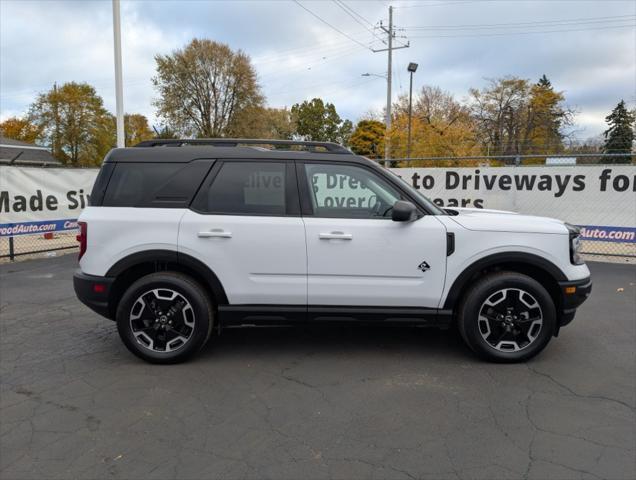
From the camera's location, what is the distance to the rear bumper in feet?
12.7

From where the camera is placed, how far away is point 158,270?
4.01m

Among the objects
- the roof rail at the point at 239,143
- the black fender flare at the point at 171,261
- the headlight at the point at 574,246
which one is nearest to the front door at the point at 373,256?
the roof rail at the point at 239,143

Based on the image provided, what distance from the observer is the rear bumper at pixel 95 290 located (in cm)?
387

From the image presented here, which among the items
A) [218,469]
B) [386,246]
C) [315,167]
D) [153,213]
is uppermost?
[315,167]

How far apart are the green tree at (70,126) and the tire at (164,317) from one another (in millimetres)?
53594

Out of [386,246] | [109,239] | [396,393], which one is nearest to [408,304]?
[386,246]

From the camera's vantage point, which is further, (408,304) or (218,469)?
(408,304)

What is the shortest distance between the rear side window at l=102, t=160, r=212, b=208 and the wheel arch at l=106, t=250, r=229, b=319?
1.47ft

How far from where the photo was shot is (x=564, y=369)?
3.84m

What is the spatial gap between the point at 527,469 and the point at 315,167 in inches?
108

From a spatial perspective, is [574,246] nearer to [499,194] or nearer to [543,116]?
[499,194]

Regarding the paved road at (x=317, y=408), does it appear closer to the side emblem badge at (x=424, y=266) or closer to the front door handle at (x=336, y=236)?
the side emblem badge at (x=424, y=266)

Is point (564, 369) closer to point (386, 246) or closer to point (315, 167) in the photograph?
point (386, 246)

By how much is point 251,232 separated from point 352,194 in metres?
0.94
